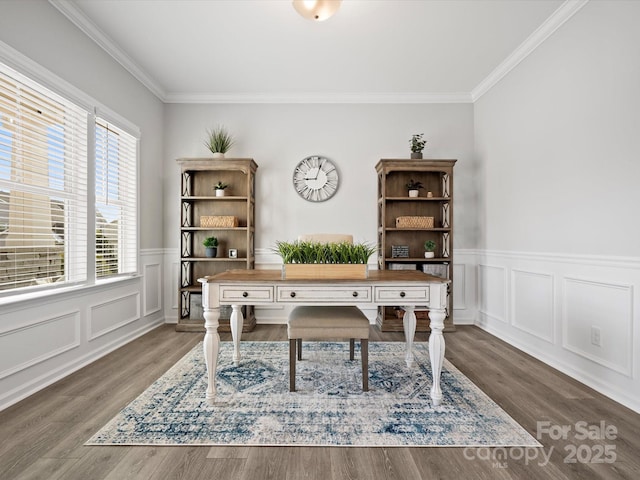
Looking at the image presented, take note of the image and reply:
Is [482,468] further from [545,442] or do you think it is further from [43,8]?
[43,8]

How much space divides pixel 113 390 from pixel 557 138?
3.86 m

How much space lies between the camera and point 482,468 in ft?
4.97

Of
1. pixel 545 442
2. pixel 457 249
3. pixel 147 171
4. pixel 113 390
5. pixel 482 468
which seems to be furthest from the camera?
pixel 457 249

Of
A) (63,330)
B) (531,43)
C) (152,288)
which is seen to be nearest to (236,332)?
(63,330)

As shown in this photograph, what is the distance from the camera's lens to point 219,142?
12.9 ft

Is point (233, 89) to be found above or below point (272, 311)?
above

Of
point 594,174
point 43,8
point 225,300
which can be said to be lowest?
point 225,300

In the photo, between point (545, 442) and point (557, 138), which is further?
point (557, 138)

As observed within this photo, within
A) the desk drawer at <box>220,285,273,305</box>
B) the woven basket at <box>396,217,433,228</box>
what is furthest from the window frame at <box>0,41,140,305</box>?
the woven basket at <box>396,217,433,228</box>

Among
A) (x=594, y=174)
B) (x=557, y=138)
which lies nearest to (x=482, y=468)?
(x=594, y=174)

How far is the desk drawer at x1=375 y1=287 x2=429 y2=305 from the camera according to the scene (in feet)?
6.80

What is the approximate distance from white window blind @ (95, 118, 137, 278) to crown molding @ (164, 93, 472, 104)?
1.00m

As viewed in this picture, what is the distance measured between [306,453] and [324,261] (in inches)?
41.7

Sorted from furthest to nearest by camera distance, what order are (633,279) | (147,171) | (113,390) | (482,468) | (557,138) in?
(147,171) → (557,138) → (113,390) → (633,279) → (482,468)
